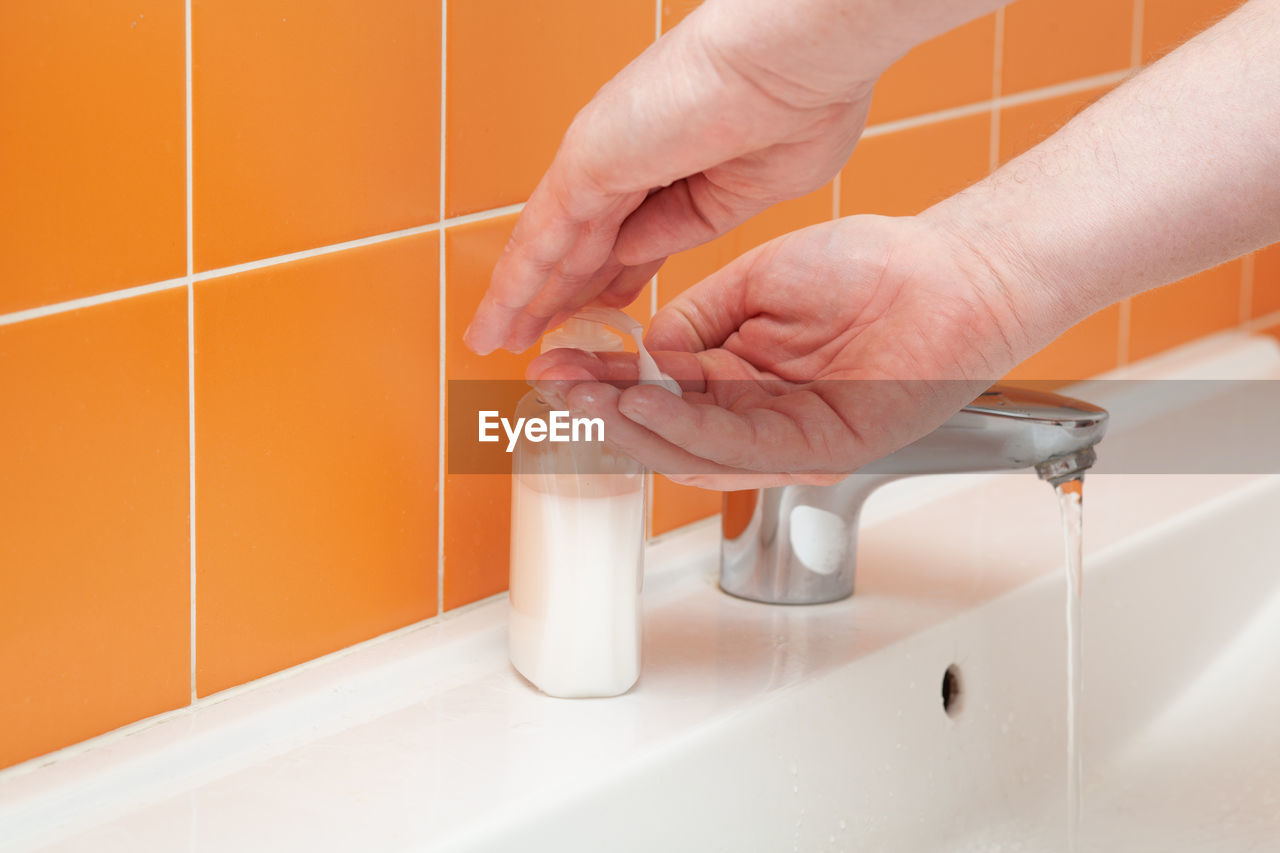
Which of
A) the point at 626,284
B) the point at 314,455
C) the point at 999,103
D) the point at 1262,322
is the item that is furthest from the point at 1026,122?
the point at 314,455

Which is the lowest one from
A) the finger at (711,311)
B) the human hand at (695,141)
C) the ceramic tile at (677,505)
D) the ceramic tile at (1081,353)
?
the ceramic tile at (677,505)

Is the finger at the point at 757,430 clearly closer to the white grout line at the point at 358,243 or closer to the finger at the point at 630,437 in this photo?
the finger at the point at 630,437

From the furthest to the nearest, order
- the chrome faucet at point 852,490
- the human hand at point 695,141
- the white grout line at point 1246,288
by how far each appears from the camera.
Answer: the white grout line at point 1246,288
the chrome faucet at point 852,490
the human hand at point 695,141

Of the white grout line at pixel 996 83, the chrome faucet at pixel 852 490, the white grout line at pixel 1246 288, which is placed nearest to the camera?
the chrome faucet at pixel 852 490

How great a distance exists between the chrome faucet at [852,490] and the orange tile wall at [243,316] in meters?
0.13

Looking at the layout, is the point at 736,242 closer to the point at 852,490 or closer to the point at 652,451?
the point at 852,490

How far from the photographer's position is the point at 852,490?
762mm

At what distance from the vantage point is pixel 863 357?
659 mm

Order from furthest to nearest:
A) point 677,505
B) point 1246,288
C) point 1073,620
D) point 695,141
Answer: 1. point 1246,288
2. point 677,505
3. point 1073,620
4. point 695,141

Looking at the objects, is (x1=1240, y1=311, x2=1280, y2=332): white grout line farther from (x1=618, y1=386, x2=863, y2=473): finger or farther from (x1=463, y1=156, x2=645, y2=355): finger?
(x1=463, y1=156, x2=645, y2=355): finger

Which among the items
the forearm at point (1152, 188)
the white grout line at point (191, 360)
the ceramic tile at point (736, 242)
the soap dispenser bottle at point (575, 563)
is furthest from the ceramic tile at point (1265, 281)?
the white grout line at point (191, 360)

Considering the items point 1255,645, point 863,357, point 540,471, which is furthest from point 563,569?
point 1255,645

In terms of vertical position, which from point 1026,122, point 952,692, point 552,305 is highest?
point 1026,122

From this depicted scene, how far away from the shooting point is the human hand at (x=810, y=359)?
23.5 inches
